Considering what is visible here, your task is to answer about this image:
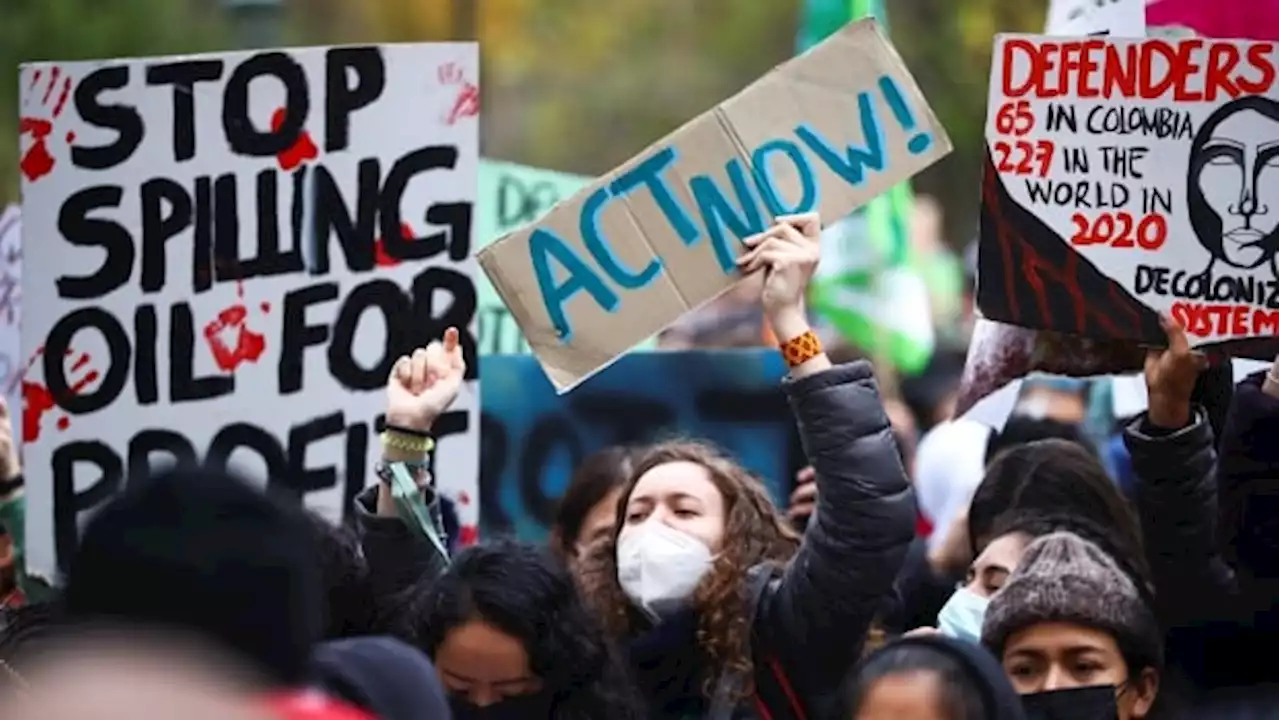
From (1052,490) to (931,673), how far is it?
1693mm

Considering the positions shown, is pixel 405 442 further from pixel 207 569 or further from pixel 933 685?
pixel 207 569

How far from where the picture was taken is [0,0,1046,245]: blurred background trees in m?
19.8

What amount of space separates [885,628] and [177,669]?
332cm

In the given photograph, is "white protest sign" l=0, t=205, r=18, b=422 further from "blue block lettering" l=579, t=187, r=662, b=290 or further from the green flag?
the green flag

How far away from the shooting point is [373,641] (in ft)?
9.25

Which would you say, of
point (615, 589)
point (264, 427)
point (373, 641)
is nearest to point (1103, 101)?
point (615, 589)

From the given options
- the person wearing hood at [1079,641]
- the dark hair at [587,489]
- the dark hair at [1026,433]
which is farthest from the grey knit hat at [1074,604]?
the dark hair at [1026,433]

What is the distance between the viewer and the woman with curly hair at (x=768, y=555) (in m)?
4.12

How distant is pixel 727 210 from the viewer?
4.60m

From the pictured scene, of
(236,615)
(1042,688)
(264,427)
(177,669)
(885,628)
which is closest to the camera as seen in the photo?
(177,669)

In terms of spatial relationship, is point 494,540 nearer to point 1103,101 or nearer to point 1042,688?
point 1042,688

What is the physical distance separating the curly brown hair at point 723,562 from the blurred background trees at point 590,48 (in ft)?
46.8

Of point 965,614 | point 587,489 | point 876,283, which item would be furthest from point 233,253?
point 876,283

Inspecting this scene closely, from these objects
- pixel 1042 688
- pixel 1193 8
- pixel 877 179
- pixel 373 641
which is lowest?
pixel 1042 688
